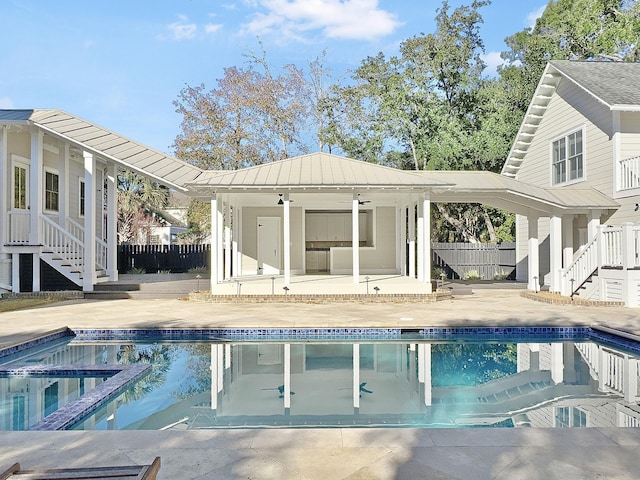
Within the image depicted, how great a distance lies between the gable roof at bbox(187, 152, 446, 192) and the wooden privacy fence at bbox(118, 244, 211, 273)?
676 cm

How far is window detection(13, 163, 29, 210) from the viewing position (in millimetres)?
13039

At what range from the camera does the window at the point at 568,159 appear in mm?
14172

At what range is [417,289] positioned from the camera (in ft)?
39.5

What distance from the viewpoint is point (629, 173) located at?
480 inches

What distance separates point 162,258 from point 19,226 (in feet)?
20.5

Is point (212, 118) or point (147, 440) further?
point (212, 118)

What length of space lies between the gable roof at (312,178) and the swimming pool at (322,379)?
4.63 metres

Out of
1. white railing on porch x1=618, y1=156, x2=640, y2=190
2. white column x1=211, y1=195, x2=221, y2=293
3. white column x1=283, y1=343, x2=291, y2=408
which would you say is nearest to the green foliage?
white column x1=283, y1=343, x2=291, y2=408

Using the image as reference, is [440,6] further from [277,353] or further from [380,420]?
[380,420]

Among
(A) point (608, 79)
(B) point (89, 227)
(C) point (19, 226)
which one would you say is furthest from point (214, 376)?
(A) point (608, 79)

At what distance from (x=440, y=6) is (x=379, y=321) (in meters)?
23.3

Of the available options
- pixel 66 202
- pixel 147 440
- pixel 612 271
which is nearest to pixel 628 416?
pixel 147 440

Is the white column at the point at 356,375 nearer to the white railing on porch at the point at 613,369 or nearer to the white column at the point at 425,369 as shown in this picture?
the white column at the point at 425,369

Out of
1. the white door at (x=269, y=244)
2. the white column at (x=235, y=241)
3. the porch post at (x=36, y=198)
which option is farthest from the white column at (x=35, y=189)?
the white door at (x=269, y=244)
